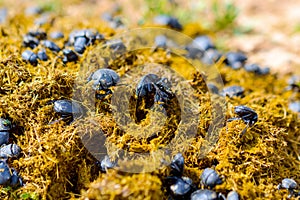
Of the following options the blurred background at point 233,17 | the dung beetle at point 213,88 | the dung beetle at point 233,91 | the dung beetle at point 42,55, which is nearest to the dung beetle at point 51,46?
the dung beetle at point 42,55

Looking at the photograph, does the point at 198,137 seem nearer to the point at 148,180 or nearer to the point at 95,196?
the point at 148,180

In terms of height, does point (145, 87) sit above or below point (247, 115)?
above

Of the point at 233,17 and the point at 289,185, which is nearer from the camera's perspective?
the point at 289,185

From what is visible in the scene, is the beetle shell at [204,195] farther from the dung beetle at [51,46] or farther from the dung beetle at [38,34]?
the dung beetle at [38,34]

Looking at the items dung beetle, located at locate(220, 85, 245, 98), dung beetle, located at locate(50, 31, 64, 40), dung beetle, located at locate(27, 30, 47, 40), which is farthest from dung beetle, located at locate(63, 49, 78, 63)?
dung beetle, located at locate(220, 85, 245, 98)

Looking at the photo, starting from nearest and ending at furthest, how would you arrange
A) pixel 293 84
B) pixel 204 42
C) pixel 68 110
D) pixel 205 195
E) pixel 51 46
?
1. pixel 205 195
2. pixel 68 110
3. pixel 51 46
4. pixel 293 84
5. pixel 204 42

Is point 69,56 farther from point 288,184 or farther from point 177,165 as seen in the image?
point 288,184

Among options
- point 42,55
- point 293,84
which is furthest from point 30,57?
point 293,84
